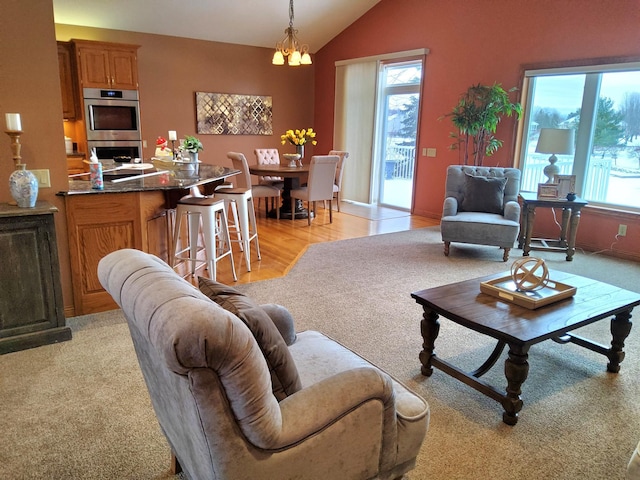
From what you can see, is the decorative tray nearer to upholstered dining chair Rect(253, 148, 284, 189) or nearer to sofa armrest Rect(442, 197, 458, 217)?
sofa armrest Rect(442, 197, 458, 217)

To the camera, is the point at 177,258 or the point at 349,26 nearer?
the point at 177,258

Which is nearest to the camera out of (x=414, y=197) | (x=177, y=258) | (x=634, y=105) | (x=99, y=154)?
(x=177, y=258)

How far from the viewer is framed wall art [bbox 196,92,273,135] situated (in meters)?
7.80

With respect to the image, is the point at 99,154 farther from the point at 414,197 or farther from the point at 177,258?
the point at 414,197

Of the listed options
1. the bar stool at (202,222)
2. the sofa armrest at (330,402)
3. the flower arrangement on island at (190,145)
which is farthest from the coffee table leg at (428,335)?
the flower arrangement on island at (190,145)

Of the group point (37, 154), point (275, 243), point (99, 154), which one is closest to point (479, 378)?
point (37, 154)

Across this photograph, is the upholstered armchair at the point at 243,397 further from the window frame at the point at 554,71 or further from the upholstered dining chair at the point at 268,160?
the upholstered dining chair at the point at 268,160

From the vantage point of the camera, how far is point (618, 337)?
2.64m

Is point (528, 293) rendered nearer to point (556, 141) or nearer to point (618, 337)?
point (618, 337)

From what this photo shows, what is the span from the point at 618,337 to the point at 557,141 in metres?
2.89

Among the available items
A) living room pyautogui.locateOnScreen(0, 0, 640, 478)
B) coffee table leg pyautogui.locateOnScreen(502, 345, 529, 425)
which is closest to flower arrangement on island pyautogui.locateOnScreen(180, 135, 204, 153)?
living room pyautogui.locateOnScreen(0, 0, 640, 478)

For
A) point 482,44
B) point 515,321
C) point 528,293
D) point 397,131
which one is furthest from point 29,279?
point 397,131

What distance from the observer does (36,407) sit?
7.43ft

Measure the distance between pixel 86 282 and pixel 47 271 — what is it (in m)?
0.49
